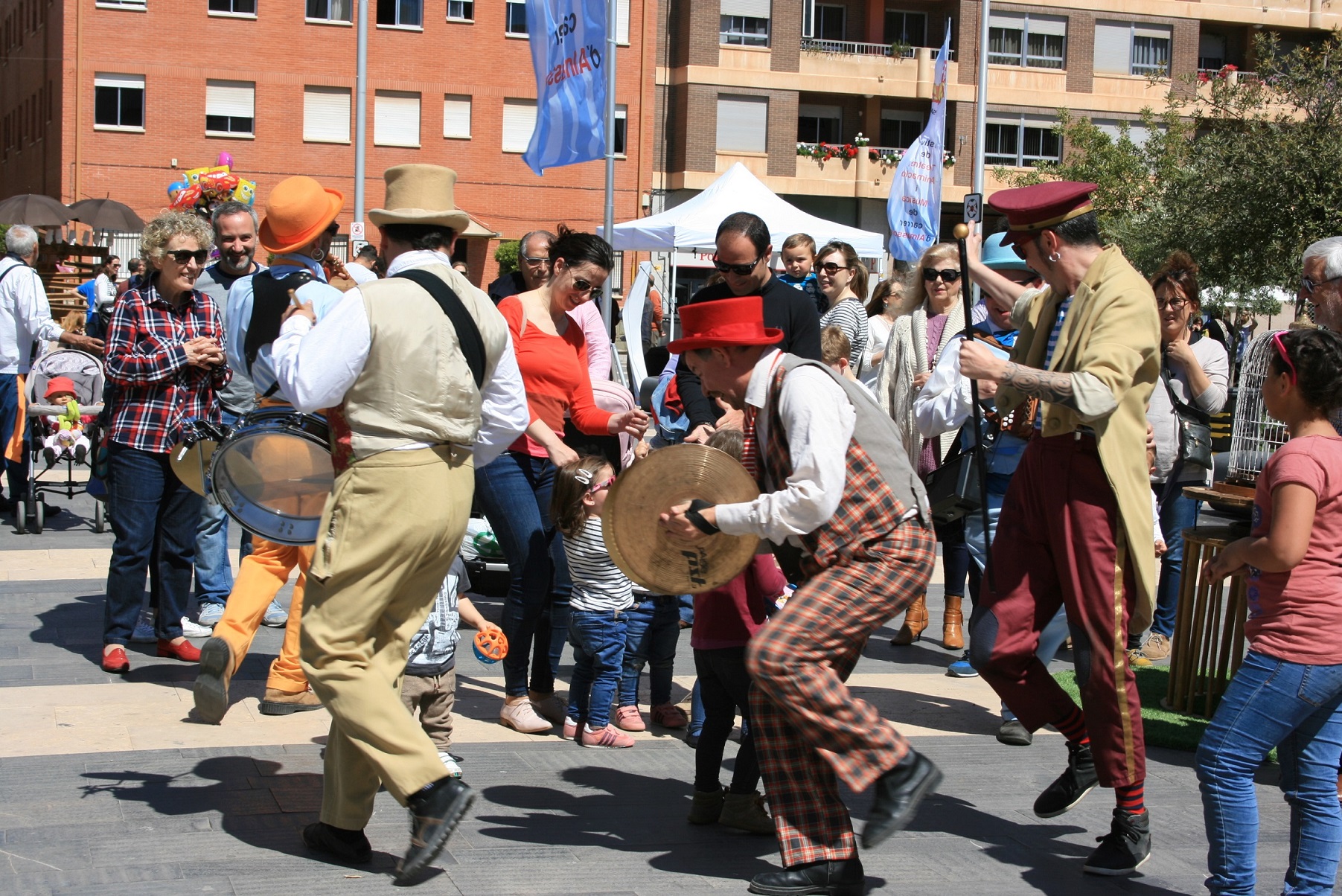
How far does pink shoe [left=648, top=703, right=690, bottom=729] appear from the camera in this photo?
613cm

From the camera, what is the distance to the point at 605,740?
580 cm

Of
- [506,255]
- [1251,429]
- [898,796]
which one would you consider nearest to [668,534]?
[898,796]

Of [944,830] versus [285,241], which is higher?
[285,241]

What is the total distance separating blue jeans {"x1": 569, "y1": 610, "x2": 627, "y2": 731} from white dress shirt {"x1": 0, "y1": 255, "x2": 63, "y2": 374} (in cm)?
695

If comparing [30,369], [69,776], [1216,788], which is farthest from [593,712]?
[30,369]

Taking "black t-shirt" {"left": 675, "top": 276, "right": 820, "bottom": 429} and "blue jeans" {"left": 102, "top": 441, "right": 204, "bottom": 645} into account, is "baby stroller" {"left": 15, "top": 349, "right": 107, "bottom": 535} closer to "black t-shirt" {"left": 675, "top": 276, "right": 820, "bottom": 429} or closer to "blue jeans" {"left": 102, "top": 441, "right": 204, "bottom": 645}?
"blue jeans" {"left": 102, "top": 441, "right": 204, "bottom": 645}

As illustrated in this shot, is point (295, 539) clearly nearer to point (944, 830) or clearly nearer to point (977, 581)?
point (944, 830)

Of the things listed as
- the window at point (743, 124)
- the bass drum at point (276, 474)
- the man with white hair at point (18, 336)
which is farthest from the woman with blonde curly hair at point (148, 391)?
the window at point (743, 124)

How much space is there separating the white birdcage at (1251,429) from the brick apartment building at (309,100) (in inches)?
1276

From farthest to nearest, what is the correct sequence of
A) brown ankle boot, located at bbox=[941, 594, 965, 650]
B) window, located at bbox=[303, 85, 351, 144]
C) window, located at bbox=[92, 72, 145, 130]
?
window, located at bbox=[303, 85, 351, 144], window, located at bbox=[92, 72, 145, 130], brown ankle boot, located at bbox=[941, 594, 965, 650]

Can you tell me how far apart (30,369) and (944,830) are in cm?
910

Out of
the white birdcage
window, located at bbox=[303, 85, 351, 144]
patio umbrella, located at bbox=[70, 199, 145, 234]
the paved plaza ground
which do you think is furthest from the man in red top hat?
window, located at bbox=[303, 85, 351, 144]

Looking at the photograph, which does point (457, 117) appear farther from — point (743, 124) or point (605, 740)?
point (605, 740)

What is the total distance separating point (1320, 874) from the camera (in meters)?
4.01
